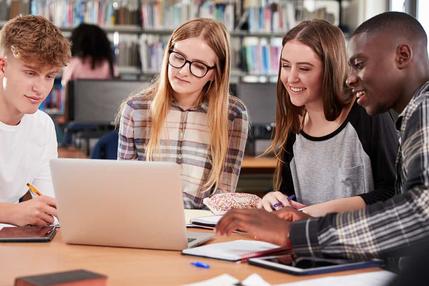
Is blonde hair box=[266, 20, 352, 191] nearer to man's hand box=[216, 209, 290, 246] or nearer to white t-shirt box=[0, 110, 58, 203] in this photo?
white t-shirt box=[0, 110, 58, 203]

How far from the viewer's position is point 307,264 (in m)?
1.32

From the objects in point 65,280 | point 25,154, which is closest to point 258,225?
point 65,280

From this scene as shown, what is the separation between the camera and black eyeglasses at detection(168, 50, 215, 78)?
2.35 meters

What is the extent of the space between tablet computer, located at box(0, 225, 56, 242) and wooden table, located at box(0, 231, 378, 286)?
0.09ft

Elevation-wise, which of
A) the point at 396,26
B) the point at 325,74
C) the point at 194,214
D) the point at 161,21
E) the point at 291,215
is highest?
the point at 161,21

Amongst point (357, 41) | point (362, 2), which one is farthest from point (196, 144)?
point (362, 2)

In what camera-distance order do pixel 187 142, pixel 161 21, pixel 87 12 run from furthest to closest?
pixel 161 21 → pixel 87 12 → pixel 187 142

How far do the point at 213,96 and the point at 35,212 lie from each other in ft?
3.12

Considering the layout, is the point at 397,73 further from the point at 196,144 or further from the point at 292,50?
the point at 196,144

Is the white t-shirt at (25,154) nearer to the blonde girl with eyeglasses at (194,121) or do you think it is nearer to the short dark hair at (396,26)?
the blonde girl with eyeglasses at (194,121)

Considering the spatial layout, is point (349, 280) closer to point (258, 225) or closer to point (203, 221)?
point (258, 225)

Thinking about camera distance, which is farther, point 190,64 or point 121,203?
point 190,64

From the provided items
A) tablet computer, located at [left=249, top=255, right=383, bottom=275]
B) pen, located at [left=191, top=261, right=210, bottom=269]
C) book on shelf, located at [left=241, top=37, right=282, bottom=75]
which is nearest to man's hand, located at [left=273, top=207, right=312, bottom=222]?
tablet computer, located at [left=249, top=255, right=383, bottom=275]

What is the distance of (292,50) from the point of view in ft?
7.10
